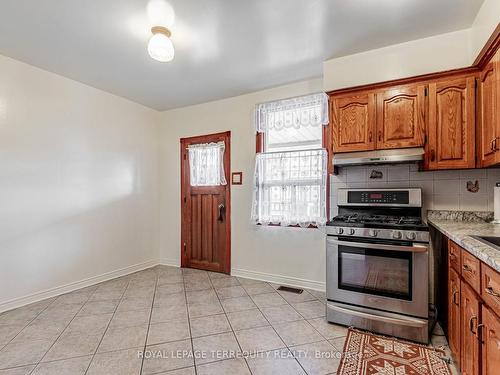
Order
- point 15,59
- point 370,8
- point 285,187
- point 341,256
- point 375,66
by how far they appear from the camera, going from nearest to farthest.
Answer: point 370,8 < point 341,256 < point 375,66 < point 15,59 < point 285,187

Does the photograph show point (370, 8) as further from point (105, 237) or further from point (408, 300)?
point (105, 237)

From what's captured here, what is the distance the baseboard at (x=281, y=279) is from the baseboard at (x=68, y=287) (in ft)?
4.97

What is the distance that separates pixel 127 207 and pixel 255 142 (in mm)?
2119

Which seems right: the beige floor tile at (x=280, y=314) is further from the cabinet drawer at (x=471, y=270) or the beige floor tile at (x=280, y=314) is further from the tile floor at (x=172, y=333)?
the cabinet drawer at (x=471, y=270)

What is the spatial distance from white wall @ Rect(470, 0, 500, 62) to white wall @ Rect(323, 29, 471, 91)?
0.29ft

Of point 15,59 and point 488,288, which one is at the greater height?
point 15,59

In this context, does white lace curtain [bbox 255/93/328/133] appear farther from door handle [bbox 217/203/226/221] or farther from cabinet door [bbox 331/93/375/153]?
door handle [bbox 217/203/226/221]

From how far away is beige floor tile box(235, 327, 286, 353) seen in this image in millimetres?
2068

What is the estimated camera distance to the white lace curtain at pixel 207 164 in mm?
3996

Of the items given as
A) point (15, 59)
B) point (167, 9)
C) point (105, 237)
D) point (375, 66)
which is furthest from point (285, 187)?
point (15, 59)

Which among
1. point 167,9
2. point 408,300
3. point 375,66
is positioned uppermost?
point 167,9

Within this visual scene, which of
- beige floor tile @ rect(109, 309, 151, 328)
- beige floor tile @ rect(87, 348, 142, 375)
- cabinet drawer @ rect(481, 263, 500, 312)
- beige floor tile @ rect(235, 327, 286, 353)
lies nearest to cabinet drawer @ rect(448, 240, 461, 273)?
cabinet drawer @ rect(481, 263, 500, 312)

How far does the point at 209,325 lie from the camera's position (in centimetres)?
241

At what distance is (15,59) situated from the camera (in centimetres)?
281
